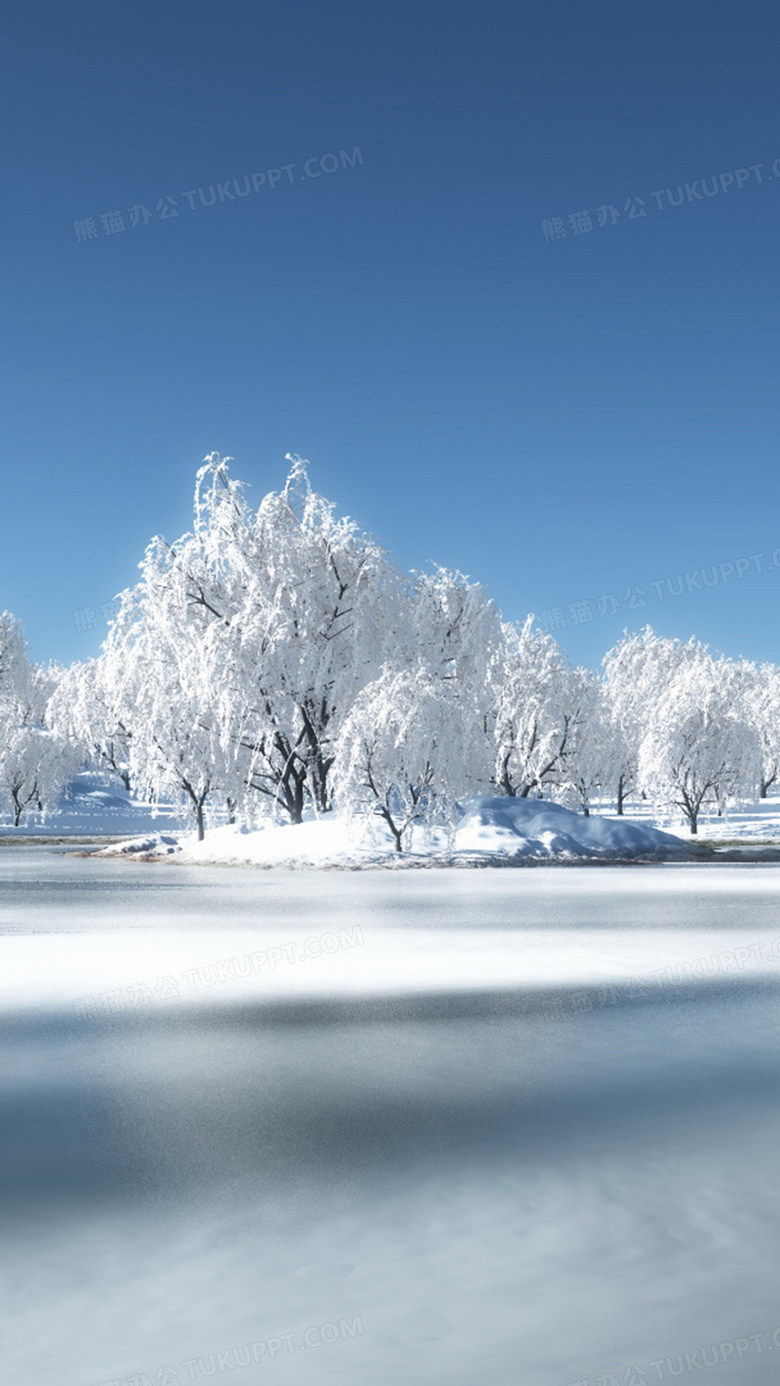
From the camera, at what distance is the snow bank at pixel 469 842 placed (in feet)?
97.8

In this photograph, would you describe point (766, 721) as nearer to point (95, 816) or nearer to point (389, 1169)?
point (95, 816)

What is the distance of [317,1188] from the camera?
190 inches

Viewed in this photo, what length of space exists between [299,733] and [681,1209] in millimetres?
28917

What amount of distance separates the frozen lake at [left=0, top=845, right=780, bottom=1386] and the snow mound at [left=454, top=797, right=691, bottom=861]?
66.0ft

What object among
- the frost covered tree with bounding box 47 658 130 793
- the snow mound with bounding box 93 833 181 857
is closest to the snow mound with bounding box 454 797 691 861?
the snow mound with bounding box 93 833 181 857

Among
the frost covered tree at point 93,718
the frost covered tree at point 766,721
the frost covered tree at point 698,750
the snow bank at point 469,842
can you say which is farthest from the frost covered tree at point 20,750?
the frost covered tree at point 766,721

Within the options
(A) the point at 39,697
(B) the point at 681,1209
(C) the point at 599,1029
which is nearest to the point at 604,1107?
(B) the point at 681,1209

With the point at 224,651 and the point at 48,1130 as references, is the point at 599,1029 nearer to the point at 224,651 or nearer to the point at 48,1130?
the point at 48,1130

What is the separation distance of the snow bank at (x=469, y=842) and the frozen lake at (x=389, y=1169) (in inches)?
719

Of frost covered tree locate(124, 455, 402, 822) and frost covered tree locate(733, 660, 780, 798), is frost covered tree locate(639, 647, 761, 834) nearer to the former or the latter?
frost covered tree locate(733, 660, 780, 798)

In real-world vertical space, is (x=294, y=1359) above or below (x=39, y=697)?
below

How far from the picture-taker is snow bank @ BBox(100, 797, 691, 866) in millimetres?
29797

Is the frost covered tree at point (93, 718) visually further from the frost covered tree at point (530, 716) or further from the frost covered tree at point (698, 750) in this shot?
the frost covered tree at point (698, 750)

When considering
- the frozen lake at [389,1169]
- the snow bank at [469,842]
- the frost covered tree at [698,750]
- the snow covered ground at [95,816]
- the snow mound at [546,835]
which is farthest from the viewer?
the snow covered ground at [95,816]
